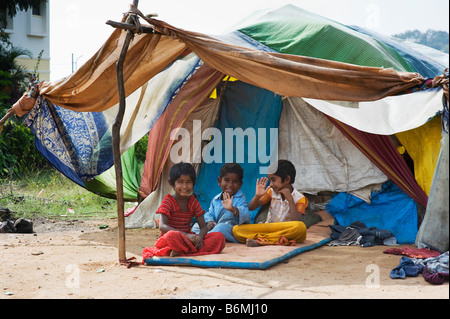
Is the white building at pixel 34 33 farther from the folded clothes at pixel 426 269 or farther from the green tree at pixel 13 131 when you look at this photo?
the folded clothes at pixel 426 269

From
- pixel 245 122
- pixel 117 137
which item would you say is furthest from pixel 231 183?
pixel 245 122

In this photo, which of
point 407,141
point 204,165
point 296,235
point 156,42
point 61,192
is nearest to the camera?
point 156,42

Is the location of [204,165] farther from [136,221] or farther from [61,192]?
[61,192]

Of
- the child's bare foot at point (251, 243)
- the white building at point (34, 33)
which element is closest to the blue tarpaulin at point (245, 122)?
the child's bare foot at point (251, 243)

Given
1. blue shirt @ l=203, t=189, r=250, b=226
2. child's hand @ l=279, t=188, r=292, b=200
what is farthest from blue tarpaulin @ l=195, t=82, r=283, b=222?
child's hand @ l=279, t=188, r=292, b=200

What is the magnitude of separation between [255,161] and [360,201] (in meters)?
1.47

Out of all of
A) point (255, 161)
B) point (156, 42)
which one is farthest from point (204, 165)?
point (156, 42)

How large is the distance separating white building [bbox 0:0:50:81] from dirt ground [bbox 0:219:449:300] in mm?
14348

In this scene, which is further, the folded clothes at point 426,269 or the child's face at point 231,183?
the child's face at point 231,183

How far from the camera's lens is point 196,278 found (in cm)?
389

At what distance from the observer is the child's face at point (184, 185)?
15.2ft

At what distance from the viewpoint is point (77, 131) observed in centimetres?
619

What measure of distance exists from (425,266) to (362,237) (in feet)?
5.07

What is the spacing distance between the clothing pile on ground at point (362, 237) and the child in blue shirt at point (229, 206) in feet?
3.15
